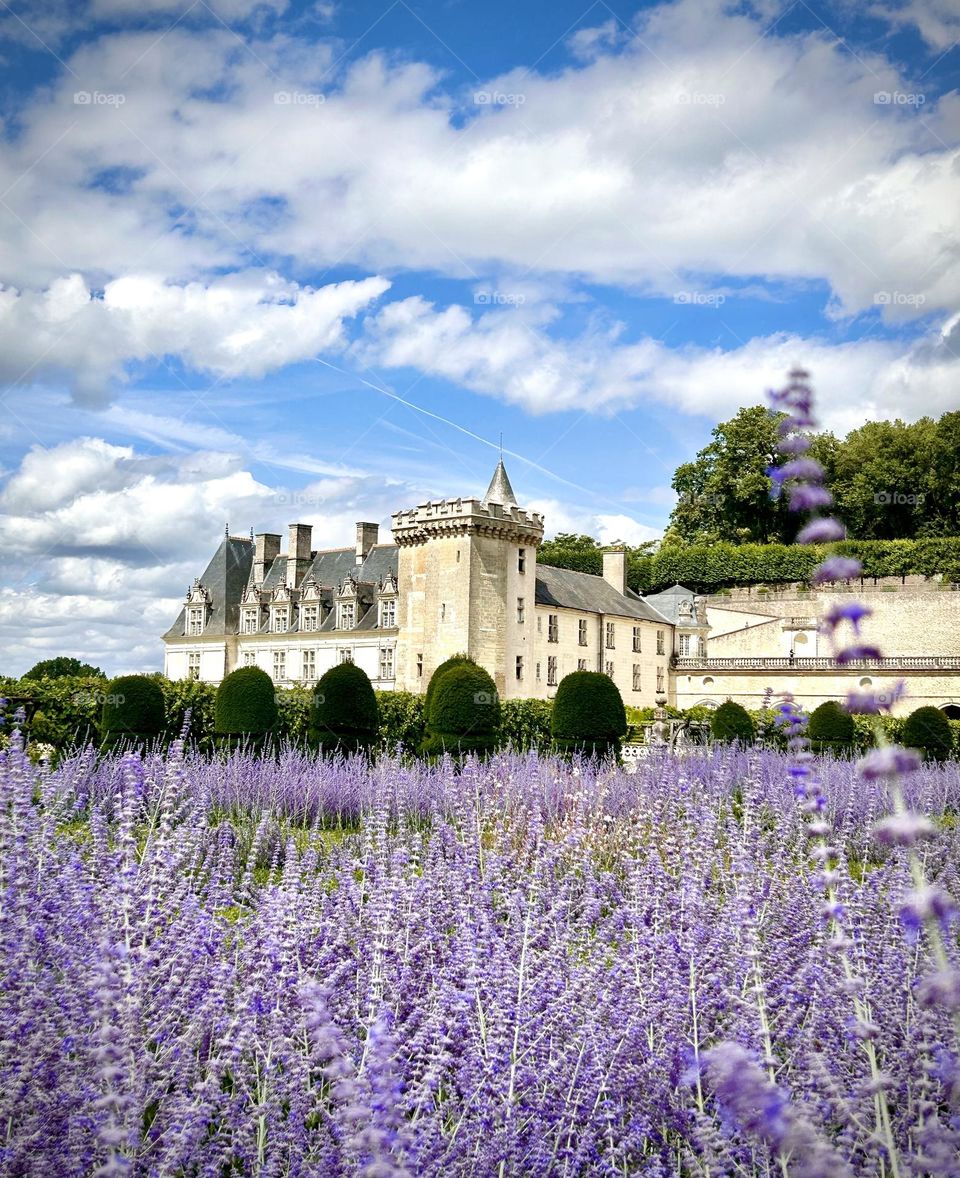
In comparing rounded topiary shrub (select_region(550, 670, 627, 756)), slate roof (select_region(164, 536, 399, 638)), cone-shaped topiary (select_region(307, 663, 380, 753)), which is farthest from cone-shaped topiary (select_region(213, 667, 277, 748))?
slate roof (select_region(164, 536, 399, 638))

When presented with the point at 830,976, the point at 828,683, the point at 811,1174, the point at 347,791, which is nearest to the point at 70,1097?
the point at 811,1174

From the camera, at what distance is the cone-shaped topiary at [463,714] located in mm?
19719

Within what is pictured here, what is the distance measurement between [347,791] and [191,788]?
6.23 ft

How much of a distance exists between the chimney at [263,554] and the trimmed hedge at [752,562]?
1300 cm

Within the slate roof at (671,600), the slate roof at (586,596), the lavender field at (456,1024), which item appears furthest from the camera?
the slate roof at (671,600)

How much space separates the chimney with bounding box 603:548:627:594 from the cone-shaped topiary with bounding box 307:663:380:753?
3011 centimetres

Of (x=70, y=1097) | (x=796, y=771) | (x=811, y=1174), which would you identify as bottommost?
(x=70, y=1097)

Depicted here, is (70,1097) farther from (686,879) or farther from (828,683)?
(828,683)

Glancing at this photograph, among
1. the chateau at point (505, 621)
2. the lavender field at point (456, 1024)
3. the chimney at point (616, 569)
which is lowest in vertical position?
the lavender field at point (456, 1024)

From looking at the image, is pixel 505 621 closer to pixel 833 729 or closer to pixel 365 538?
pixel 365 538

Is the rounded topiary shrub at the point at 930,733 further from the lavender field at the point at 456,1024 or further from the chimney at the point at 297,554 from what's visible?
the chimney at the point at 297,554

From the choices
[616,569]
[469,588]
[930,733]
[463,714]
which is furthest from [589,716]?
[616,569]

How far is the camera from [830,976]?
424cm

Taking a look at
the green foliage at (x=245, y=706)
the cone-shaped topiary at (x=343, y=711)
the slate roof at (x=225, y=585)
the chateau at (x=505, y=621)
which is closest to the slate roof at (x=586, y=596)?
the chateau at (x=505, y=621)
